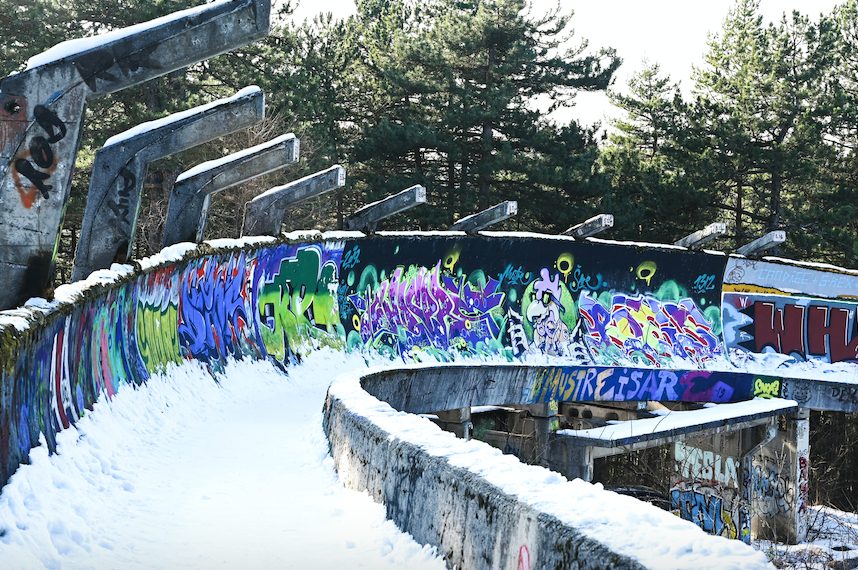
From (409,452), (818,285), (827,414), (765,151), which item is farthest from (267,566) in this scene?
(827,414)

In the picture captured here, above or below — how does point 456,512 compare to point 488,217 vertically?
below

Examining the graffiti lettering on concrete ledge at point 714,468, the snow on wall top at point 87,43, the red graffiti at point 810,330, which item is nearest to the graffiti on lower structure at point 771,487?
the graffiti lettering on concrete ledge at point 714,468

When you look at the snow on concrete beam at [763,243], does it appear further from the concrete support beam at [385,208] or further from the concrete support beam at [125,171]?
the concrete support beam at [125,171]

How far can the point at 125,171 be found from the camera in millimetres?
11523

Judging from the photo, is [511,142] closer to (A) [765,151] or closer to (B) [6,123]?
(A) [765,151]

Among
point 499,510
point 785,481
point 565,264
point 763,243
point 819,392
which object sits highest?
point 763,243

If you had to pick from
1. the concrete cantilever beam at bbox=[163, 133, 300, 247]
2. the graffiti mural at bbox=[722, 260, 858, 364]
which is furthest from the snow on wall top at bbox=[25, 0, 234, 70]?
the graffiti mural at bbox=[722, 260, 858, 364]

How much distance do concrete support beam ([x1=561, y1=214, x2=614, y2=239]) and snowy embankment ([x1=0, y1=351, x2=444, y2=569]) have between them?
12.7 meters

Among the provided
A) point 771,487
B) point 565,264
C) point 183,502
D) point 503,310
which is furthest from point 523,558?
point 771,487

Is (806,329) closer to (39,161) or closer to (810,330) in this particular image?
(810,330)

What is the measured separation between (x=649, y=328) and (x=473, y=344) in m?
5.48

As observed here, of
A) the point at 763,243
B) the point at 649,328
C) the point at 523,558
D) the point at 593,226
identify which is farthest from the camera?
the point at 649,328

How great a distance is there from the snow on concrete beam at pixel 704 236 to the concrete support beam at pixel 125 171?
15277 mm

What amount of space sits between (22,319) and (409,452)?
2962 millimetres
